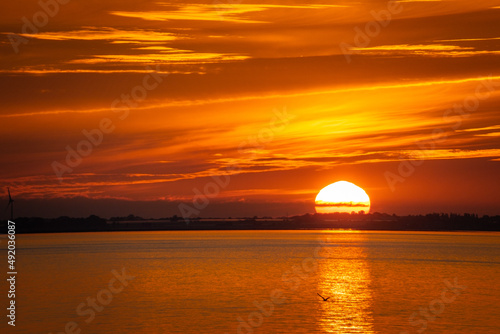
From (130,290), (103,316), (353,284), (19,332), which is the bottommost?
(19,332)

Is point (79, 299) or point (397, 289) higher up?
point (397, 289)

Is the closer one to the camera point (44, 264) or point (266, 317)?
point (266, 317)

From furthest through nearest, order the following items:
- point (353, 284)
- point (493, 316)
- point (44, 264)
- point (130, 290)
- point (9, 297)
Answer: point (44, 264), point (353, 284), point (130, 290), point (9, 297), point (493, 316)

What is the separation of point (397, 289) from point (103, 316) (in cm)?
3089

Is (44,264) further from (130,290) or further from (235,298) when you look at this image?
(235,298)

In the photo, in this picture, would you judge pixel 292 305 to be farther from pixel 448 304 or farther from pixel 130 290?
pixel 130 290

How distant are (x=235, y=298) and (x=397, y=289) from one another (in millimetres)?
18115

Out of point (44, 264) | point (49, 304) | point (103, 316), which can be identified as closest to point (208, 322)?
point (103, 316)

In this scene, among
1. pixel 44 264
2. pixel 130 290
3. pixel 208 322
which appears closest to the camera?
pixel 208 322

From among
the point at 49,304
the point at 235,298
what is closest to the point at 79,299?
the point at 49,304

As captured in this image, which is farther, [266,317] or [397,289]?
[397,289]

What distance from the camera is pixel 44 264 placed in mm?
100875

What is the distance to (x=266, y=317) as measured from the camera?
4681 cm

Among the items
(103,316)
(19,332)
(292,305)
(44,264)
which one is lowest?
(19,332)
